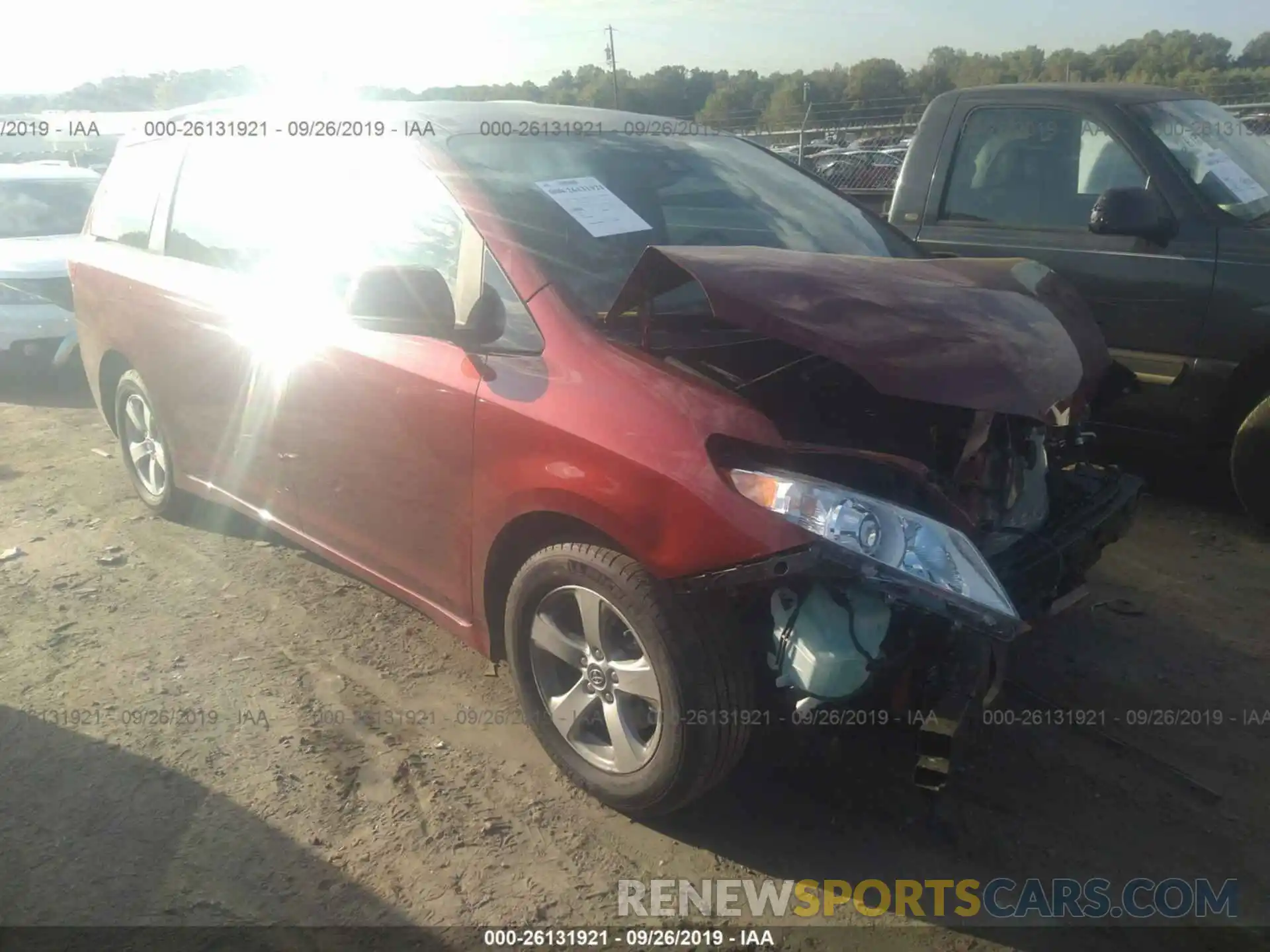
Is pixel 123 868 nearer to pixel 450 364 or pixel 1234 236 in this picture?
pixel 450 364

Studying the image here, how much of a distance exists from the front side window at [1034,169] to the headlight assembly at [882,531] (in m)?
3.33

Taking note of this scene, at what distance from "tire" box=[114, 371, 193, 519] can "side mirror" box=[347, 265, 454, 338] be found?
2.19m

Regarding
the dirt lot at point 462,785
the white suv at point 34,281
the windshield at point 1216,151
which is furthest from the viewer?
the white suv at point 34,281

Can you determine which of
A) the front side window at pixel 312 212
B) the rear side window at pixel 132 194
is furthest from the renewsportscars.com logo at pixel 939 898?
the rear side window at pixel 132 194

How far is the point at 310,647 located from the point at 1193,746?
2957 millimetres

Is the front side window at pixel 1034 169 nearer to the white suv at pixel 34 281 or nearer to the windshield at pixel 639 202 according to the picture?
the windshield at pixel 639 202

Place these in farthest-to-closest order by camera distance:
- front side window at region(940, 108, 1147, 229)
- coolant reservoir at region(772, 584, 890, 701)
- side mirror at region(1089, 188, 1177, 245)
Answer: front side window at region(940, 108, 1147, 229), side mirror at region(1089, 188, 1177, 245), coolant reservoir at region(772, 584, 890, 701)

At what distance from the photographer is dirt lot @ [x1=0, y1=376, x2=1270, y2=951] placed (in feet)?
8.47

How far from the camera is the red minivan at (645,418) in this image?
239 cm

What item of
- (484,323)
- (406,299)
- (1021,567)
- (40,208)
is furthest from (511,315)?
(40,208)

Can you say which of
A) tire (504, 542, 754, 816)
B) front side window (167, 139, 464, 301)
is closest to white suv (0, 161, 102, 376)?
front side window (167, 139, 464, 301)

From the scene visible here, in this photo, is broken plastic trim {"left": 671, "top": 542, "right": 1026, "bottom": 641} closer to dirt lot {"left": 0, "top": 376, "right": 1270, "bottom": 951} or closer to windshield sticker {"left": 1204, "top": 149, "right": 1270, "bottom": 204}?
dirt lot {"left": 0, "top": 376, "right": 1270, "bottom": 951}

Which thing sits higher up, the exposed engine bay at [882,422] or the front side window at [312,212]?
the front side window at [312,212]

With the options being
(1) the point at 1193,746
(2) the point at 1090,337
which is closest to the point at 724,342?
(2) the point at 1090,337
